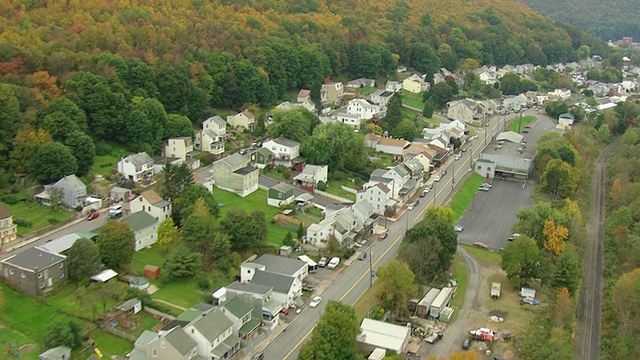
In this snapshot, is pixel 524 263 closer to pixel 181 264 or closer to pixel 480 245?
pixel 480 245

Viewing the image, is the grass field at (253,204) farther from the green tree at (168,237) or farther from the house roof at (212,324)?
the house roof at (212,324)

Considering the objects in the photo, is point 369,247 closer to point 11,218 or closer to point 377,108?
point 11,218

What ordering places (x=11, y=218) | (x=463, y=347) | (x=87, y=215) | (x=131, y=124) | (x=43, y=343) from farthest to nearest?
(x=131, y=124)
(x=87, y=215)
(x=11, y=218)
(x=463, y=347)
(x=43, y=343)

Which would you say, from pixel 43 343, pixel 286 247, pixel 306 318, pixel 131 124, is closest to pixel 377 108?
pixel 131 124

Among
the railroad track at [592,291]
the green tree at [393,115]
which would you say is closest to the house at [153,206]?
the railroad track at [592,291]

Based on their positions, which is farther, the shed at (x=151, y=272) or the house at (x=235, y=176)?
the house at (x=235, y=176)

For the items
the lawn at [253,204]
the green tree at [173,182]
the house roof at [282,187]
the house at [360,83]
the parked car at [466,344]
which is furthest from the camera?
the house at [360,83]
